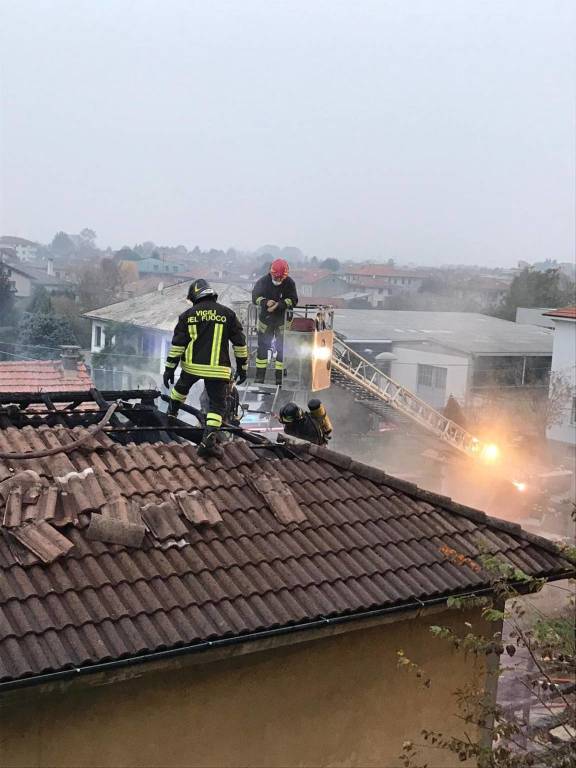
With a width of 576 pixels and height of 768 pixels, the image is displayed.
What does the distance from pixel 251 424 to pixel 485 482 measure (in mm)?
9373

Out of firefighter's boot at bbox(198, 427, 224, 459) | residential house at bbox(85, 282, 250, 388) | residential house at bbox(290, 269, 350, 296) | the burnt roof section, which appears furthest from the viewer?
residential house at bbox(290, 269, 350, 296)

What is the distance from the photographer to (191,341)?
6.67 metres

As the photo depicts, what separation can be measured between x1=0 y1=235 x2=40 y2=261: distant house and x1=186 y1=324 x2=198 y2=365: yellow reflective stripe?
97.0ft

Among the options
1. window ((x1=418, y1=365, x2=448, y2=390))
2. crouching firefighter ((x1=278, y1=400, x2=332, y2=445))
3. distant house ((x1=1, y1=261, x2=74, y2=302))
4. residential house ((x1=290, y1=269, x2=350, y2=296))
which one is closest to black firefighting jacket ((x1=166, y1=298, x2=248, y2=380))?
crouching firefighter ((x1=278, y1=400, x2=332, y2=445))

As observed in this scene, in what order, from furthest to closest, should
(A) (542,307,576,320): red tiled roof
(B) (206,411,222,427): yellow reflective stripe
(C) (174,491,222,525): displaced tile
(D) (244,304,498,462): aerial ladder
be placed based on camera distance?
(A) (542,307,576,320): red tiled roof → (D) (244,304,498,462): aerial ladder → (B) (206,411,222,427): yellow reflective stripe → (C) (174,491,222,525): displaced tile

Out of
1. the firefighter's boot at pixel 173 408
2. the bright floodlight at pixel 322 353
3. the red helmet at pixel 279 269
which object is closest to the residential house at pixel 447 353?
the bright floodlight at pixel 322 353

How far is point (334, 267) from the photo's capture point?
152ft

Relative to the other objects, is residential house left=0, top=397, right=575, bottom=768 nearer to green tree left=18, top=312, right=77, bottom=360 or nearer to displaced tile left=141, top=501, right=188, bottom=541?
displaced tile left=141, top=501, right=188, bottom=541

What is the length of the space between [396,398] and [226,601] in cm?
1962

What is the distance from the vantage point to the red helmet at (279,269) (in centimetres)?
998

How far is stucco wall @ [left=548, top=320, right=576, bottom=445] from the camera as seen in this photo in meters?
30.3

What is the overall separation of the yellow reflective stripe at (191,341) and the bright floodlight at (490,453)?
19460 millimetres

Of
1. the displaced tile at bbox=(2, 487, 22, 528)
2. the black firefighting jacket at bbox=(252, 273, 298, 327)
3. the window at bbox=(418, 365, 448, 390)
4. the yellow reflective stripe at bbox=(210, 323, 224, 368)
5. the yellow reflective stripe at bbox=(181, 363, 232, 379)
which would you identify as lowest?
the window at bbox=(418, 365, 448, 390)

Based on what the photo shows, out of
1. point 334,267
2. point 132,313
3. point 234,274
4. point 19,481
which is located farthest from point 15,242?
point 19,481
